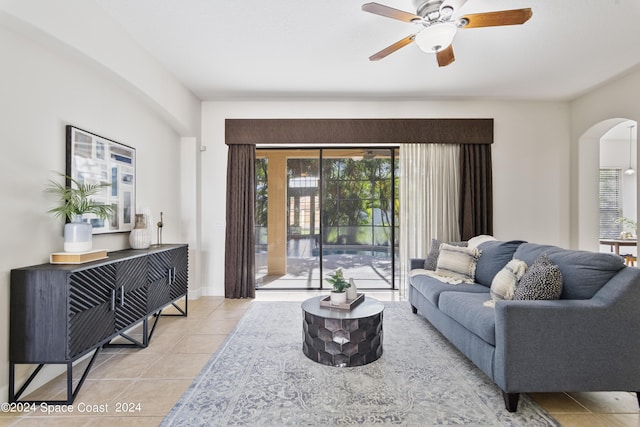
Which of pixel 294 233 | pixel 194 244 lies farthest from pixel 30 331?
pixel 294 233

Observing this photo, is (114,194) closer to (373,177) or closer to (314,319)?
(314,319)

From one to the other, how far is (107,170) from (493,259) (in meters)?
3.72

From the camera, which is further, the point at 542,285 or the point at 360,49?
the point at 360,49

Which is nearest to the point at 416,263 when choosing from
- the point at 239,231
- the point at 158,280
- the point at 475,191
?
the point at 475,191

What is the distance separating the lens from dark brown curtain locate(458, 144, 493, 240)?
459 cm

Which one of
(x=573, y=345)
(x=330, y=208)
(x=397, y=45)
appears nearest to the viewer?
(x=573, y=345)

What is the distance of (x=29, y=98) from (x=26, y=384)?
1.85m

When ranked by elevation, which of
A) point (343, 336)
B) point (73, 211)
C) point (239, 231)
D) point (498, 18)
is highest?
point (498, 18)

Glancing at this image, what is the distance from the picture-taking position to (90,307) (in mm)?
2176

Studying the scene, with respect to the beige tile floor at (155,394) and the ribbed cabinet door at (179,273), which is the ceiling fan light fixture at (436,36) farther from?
the ribbed cabinet door at (179,273)

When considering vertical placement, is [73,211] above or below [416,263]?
above

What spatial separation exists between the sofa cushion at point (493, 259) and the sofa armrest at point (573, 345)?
121 cm

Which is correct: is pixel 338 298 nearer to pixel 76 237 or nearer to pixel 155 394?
pixel 155 394

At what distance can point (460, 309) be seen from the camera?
2477mm
